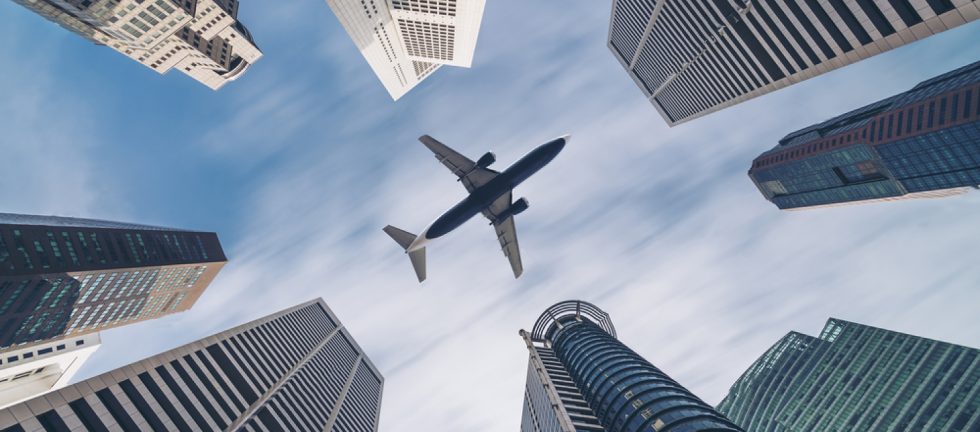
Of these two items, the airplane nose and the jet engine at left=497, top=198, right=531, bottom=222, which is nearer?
the airplane nose

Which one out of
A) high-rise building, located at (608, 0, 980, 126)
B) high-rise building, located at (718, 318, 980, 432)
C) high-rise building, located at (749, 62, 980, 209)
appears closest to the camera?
high-rise building, located at (608, 0, 980, 126)

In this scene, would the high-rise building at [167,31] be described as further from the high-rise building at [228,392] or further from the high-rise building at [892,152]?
the high-rise building at [892,152]

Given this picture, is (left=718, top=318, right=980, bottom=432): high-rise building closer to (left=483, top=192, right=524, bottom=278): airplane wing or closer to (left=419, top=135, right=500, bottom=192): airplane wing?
(left=483, top=192, right=524, bottom=278): airplane wing

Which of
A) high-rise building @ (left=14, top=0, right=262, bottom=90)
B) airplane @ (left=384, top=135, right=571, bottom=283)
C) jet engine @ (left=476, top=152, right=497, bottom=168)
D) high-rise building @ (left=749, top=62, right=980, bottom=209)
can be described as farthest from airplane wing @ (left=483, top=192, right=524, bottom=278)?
high-rise building @ (left=749, top=62, right=980, bottom=209)

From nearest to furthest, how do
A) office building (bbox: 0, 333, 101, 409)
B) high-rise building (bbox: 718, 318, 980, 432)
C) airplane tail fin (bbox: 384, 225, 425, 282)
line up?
airplane tail fin (bbox: 384, 225, 425, 282) → office building (bbox: 0, 333, 101, 409) → high-rise building (bbox: 718, 318, 980, 432)

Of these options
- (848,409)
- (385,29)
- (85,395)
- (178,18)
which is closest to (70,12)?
(178,18)

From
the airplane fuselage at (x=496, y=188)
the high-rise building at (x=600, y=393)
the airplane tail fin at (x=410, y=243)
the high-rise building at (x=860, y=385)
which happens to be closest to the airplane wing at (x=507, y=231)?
the airplane fuselage at (x=496, y=188)
